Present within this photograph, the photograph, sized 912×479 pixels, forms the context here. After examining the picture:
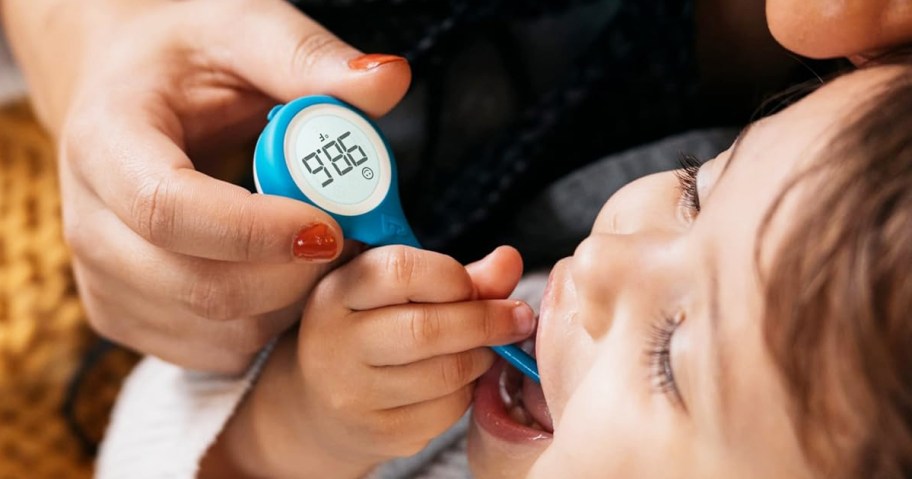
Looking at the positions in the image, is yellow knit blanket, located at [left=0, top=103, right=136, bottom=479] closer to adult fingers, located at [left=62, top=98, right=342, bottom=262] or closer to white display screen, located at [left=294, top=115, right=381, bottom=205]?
adult fingers, located at [left=62, top=98, right=342, bottom=262]

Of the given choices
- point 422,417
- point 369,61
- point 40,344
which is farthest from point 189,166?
point 40,344

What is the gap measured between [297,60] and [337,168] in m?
0.12

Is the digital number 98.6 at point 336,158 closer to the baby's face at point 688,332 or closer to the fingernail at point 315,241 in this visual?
the fingernail at point 315,241

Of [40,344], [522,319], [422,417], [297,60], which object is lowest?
[40,344]

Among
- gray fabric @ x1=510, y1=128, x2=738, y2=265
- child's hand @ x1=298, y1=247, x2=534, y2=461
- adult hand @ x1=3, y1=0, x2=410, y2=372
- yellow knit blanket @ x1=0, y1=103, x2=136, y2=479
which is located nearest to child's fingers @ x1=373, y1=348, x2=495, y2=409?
child's hand @ x1=298, y1=247, x2=534, y2=461

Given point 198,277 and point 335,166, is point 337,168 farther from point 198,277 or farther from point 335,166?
point 198,277

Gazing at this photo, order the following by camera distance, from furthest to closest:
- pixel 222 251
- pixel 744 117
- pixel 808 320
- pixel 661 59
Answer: pixel 744 117 < pixel 661 59 < pixel 222 251 < pixel 808 320

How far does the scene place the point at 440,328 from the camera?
24.5 inches

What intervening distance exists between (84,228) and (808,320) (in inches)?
23.1

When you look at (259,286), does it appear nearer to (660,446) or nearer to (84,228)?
(84,228)

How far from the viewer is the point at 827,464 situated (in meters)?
0.46

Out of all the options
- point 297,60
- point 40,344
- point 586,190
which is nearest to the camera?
point 297,60

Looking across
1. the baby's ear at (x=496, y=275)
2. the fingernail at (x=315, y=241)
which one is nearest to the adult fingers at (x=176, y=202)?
the fingernail at (x=315, y=241)

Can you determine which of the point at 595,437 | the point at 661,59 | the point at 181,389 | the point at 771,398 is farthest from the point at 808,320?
the point at 181,389
